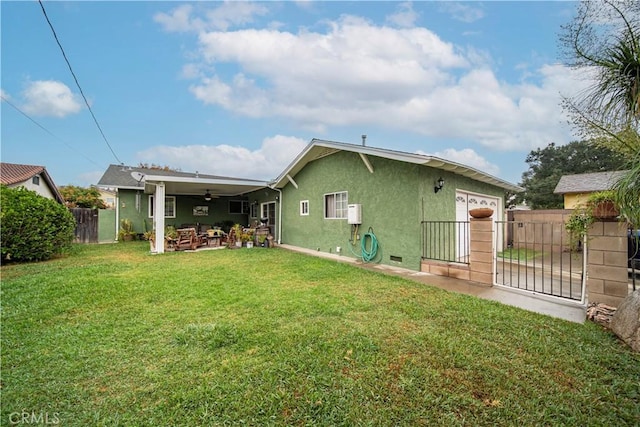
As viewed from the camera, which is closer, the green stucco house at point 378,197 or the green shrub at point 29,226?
the green stucco house at point 378,197

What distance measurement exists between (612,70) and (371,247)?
19.0 feet

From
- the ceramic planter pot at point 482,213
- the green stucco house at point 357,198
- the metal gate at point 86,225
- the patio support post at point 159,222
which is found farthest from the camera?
the metal gate at point 86,225

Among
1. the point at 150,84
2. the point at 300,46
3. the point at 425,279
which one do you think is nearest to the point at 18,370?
the point at 425,279

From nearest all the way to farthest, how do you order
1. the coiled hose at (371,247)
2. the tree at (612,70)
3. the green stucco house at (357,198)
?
the tree at (612,70) < the green stucco house at (357,198) < the coiled hose at (371,247)

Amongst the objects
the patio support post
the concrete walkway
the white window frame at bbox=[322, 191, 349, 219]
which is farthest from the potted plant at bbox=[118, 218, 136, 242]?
the concrete walkway

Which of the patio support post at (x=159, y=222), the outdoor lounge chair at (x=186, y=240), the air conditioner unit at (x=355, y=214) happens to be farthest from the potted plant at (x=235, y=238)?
the air conditioner unit at (x=355, y=214)

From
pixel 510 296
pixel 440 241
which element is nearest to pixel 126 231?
pixel 440 241

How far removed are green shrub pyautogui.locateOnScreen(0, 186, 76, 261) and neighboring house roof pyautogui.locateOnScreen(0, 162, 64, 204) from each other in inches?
298

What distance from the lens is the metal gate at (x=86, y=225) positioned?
1326 centimetres

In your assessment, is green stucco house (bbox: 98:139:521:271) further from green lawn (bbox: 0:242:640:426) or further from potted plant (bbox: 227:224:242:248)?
green lawn (bbox: 0:242:640:426)

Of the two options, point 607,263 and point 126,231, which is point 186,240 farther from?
point 607,263

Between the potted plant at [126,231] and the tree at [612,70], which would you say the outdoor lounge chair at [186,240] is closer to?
the potted plant at [126,231]

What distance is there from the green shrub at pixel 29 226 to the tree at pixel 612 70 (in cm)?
1193
